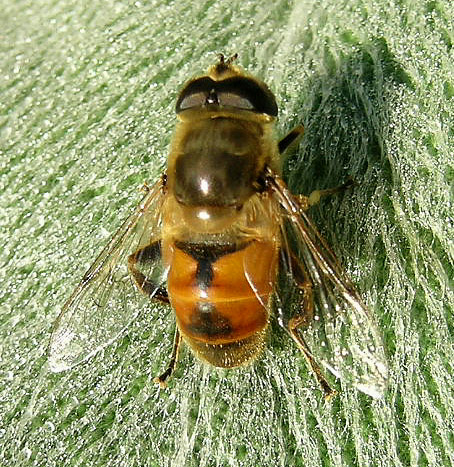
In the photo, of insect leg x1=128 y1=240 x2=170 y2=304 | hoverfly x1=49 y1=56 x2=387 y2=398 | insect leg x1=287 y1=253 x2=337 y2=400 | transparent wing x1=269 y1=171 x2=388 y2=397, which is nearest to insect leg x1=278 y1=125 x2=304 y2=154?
hoverfly x1=49 y1=56 x2=387 y2=398

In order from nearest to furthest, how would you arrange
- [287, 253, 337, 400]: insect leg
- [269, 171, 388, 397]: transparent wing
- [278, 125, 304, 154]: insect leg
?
[269, 171, 388, 397]: transparent wing, [287, 253, 337, 400]: insect leg, [278, 125, 304, 154]: insect leg

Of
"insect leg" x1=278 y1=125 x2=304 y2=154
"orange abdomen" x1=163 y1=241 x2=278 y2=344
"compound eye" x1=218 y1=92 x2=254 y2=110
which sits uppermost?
"compound eye" x1=218 y1=92 x2=254 y2=110

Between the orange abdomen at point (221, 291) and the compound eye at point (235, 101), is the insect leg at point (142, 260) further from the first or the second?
the compound eye at point (235, 101)

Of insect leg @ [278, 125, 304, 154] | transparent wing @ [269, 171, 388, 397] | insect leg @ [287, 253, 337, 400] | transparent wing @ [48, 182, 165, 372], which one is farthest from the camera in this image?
insect leg @ [278, 125, 304, 154]

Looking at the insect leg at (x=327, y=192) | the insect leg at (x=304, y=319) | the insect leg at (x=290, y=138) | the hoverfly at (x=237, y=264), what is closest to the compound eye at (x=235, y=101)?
the hoverfly at (x=237, y=264)

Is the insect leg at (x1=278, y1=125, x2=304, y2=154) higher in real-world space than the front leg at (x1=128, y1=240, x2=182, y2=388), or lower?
higher

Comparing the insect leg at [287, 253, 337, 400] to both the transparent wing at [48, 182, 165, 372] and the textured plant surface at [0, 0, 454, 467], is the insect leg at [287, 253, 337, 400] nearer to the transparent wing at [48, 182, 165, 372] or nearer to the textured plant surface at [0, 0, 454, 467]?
the textured plant surface at [0, 0, 454, 467]

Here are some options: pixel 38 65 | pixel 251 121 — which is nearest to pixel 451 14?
pixel 251 121

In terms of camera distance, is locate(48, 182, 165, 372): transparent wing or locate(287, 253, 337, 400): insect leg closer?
locate(287, 253, 337, 400): insect leg
